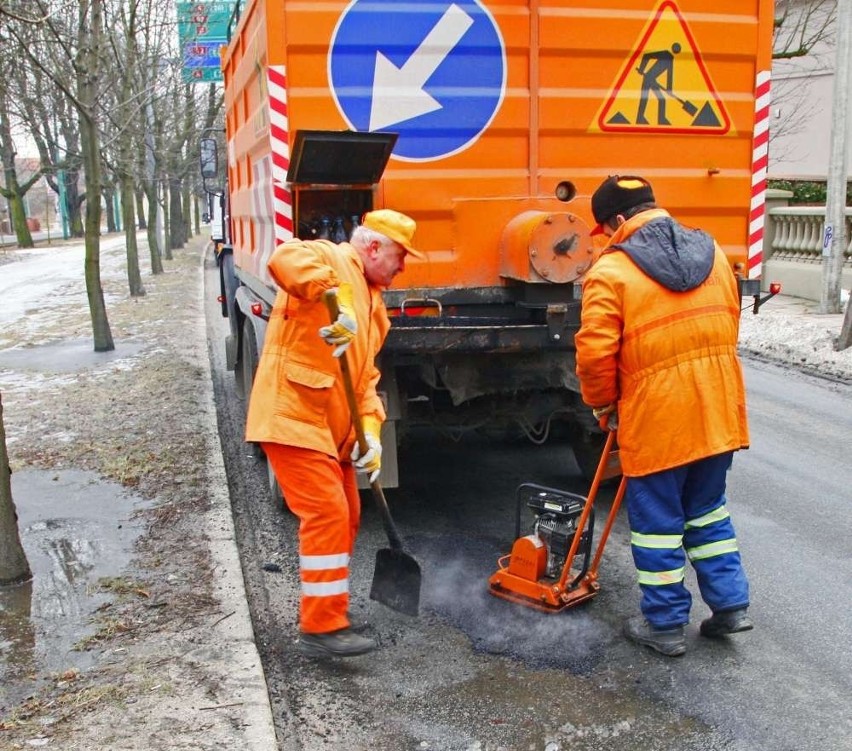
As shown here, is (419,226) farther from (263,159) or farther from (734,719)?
(734,719)

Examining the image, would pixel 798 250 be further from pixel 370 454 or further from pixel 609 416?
pixel 370 454

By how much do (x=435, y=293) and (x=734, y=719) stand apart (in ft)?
7.86

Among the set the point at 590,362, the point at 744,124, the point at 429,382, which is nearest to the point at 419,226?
the point at 429,382

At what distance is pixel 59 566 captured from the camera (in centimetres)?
440

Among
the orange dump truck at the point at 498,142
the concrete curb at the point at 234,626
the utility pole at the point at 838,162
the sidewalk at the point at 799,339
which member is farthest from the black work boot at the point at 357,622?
the utility pole at the point at 838,162

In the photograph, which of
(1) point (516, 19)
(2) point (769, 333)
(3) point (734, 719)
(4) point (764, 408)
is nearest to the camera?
(3) point (734, 719)

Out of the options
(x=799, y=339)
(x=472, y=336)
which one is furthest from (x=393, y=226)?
(x=799, y=339)

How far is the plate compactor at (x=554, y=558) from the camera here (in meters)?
3.88

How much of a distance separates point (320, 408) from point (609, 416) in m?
1.15

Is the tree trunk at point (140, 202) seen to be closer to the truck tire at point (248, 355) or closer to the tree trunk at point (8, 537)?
the truck tire at point (248, 355)

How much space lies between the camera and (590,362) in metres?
3.48

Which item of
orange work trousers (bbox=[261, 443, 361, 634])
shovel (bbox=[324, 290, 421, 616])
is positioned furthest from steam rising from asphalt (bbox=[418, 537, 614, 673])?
orange work trousers (bbox=[261, 443, 361, 634])

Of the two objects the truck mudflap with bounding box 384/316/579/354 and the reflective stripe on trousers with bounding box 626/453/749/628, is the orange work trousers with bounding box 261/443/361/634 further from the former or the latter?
the reflective stripe on trousers with bounding box 626/453/749/628

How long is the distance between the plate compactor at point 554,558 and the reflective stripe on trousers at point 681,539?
284 mm
